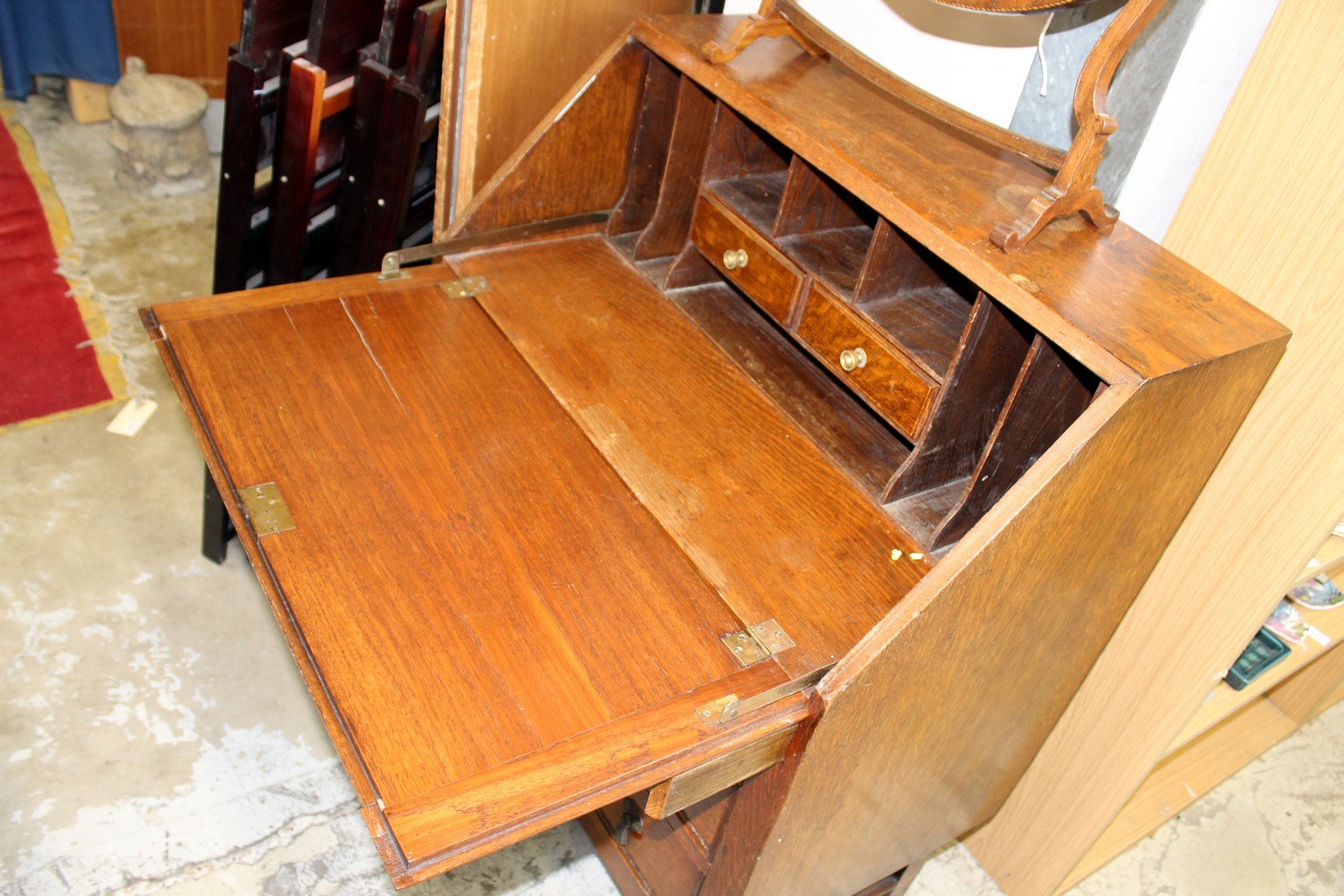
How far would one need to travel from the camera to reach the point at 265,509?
1.33 meters

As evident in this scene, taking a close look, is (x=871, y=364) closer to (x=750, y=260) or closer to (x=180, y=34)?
(x=750, y=260)

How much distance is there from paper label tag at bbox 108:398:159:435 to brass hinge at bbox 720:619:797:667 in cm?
208

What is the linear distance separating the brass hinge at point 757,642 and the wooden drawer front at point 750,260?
0.52 m

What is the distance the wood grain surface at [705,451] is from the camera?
4.46 ft

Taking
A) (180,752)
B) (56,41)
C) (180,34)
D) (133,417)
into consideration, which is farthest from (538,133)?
(56,41)

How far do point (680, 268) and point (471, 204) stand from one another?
373 millimetres

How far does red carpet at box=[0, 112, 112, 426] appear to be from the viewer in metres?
2.77

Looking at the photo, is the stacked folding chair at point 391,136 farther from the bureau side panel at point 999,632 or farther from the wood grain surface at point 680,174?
the bureau side panel at point 999,632

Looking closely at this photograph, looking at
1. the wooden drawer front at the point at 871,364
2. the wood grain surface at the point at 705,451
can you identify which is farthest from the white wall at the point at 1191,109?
the wood grain surface at the point at 705,451

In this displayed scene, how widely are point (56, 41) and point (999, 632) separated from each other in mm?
3904

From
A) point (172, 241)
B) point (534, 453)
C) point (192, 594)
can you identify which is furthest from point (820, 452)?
point (172, 241)

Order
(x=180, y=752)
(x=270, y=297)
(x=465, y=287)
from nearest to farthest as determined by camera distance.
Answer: (x=270, y=297) → (x=465, y=287) → (x=180, y=752)

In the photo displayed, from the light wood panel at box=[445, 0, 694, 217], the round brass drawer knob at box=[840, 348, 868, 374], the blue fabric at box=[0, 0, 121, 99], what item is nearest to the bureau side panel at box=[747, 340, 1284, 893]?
the round brass drawer knob at box=[840, 348, 868, 374]

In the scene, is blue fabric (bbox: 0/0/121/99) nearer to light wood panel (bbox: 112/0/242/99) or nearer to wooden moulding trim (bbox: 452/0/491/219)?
light wood panel (bbox: 112/0/242/99)
